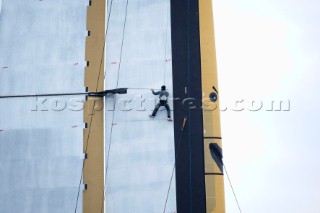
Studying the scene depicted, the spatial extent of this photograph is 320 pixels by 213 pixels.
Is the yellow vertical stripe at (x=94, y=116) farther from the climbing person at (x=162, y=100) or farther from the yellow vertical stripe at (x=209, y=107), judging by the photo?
the yellow vertical stripe at (x=209, y=107)

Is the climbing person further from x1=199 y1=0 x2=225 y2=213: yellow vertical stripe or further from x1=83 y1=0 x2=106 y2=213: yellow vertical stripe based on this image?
x1=83 y1=0 x2=106 y2=213: yellow vertical stripe

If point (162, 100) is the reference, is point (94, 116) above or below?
below

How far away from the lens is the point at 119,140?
7430 mm

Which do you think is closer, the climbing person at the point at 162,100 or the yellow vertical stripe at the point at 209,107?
the yellow vertical stripe at the point at 209,107

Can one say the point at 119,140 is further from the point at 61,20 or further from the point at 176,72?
the point at 61,20

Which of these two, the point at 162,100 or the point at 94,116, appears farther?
the point at 94,116

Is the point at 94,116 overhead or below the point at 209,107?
below

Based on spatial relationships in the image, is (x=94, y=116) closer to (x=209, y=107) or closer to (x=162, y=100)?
(x=162, y=100)

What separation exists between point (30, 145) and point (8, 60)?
154 centimetres

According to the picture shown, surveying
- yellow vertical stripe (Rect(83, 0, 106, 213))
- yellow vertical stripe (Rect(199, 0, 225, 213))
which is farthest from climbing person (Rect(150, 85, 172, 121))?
yellow vertical stripe (Rect(83, 0, 106, 213))

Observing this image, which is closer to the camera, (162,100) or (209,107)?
(162,100)

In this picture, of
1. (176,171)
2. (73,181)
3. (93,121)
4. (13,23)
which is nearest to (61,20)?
(13,23)

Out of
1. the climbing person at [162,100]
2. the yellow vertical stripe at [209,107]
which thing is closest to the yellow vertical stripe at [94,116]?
the climbing person at [162,100]

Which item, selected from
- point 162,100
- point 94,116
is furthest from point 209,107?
point 94,116
